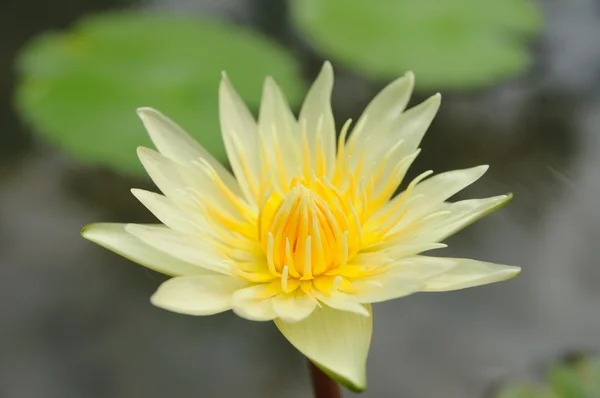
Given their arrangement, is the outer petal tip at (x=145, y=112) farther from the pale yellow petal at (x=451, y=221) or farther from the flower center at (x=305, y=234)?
the pale yellow petal at (x=451, y=221)

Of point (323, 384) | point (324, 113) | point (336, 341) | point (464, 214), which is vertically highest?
point (324, 113)

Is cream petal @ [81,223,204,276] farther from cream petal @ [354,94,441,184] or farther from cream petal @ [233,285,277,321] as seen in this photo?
cream petal @ [354,94,441,184]

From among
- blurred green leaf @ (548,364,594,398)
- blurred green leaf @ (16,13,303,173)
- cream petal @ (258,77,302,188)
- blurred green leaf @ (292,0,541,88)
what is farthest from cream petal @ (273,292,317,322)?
blurred green leaf @ (292,0,541,88)

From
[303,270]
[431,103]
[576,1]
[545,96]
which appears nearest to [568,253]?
[545,96]

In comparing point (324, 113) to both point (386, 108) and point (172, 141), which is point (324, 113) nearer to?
point (386, 108)

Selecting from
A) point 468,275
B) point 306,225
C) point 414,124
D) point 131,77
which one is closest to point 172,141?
point 306,225

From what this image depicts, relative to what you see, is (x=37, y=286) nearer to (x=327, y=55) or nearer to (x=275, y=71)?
(x=275, y=71)

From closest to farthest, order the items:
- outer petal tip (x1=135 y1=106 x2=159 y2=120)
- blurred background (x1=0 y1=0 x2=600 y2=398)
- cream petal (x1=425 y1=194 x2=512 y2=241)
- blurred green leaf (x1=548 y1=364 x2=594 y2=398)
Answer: cream petal (x1=425 y1=194 x2=512 y2=241)
outer petal tip (x1=135 y1=106 x2=159 y2=120)
blurred green leaf (x1=548 y1=364 x2=594 y2=398)
blurred background (x1=0 y1=0 x2=600 y2=398)
